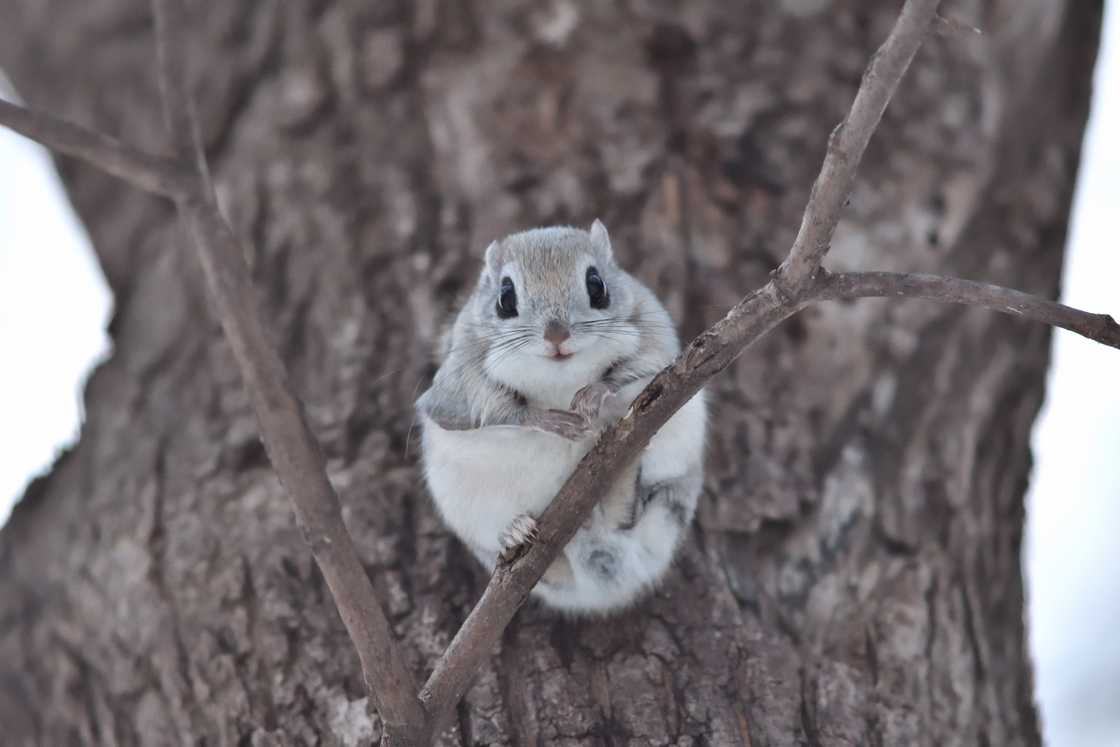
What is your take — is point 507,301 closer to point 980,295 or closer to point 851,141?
point 851,141

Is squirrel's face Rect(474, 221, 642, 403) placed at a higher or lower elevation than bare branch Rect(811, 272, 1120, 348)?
higher

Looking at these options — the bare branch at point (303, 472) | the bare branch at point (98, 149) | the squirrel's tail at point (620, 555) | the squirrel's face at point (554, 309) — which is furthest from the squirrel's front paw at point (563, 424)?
the bare branch at point (98, 149)

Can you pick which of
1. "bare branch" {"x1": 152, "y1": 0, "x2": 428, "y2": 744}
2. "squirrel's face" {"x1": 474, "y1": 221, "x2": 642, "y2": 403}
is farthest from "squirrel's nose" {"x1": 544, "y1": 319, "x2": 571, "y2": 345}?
"bare branch" {"x1": 152, "y1": 0, "x2": 428, "y2": 744}

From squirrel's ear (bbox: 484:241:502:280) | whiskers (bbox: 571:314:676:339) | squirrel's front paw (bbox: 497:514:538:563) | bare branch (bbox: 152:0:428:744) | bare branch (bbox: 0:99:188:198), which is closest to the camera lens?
bare branch (bbox: 152:0:428:744)

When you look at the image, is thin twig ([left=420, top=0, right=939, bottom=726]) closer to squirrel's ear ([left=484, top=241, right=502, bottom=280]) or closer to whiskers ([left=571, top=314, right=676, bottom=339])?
whiskers ([left=571, top=314, right=676, bottom=339])

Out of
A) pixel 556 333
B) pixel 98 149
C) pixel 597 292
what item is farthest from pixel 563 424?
pixel 98 149

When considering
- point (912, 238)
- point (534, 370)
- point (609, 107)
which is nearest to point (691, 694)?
point (534, 370)
